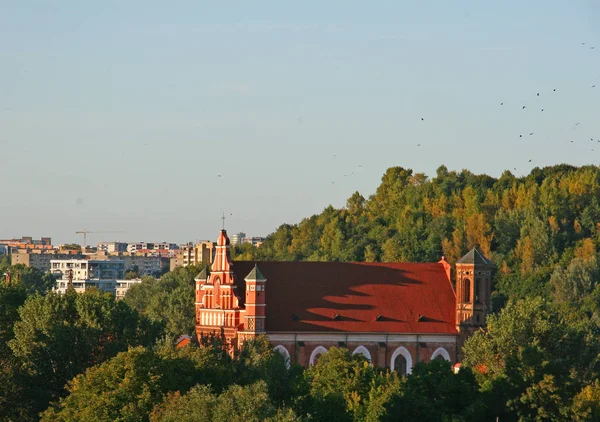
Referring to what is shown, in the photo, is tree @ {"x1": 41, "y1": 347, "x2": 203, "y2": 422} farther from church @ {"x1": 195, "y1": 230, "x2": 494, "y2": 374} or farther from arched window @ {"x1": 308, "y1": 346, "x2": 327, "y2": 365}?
arched window @ {"x1": 308, "y1": 346, "x2": 327, "y2": 365}

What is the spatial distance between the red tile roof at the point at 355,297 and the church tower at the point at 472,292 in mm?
932

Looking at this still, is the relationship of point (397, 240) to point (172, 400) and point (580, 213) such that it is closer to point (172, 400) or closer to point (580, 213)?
point (580, 213)

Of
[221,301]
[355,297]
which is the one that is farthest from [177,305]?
[355,297]

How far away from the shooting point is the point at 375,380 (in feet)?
252

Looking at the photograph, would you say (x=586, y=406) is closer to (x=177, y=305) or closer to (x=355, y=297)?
(x=355, y=297)

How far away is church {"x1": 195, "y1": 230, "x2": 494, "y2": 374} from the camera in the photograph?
329ft

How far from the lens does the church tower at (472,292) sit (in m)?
102

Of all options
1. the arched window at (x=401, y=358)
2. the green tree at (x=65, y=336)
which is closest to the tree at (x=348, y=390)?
the green tree at (x=65, y=336)

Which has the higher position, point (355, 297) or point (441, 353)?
point (355, 297)

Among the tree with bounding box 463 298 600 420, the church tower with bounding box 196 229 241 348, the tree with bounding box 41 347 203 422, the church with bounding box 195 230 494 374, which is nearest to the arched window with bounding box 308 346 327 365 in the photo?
the church with bounding box 195 230 494 374

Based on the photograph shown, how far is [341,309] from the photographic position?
10238 cm

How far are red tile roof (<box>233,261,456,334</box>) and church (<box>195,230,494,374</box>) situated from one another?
2.4 inches

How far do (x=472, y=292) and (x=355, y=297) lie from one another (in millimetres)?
7265

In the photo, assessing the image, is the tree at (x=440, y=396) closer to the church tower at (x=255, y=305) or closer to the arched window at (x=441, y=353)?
the church tower at (x=255, y=305)
